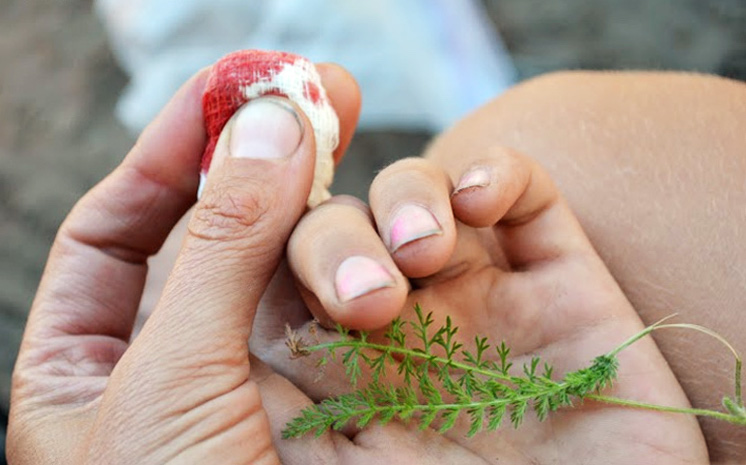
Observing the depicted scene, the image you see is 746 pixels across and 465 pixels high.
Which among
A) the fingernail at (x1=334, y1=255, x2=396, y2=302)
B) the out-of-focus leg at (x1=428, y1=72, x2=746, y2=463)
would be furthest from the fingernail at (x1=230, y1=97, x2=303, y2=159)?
the out-of-focus leg at (x1=428, y1=72, x2=746, y2=463)

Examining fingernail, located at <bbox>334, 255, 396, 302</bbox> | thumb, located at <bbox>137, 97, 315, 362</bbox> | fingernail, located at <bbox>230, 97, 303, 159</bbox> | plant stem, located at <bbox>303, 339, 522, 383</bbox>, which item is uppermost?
fingernail, located at <bbox>230, 97, 303, 159</bbox>

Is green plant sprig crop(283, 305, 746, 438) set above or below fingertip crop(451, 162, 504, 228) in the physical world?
below

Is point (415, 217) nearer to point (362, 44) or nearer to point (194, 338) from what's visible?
point (194, 338)

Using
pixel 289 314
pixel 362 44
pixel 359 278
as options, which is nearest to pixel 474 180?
pixel 359 278

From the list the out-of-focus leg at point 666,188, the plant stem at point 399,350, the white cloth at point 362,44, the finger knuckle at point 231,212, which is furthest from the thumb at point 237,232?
the white cloth at point 362,44

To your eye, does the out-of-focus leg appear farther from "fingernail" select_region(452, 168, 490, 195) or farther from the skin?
"fingernail" select_region(452, 168, 490, 195)

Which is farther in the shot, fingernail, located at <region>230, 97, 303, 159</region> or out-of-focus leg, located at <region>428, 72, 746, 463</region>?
out-of-focus leg, located at <region>428, 72, 746, 463</region>

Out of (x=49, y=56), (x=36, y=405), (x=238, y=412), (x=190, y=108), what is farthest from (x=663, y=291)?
(x=49, y=56)
